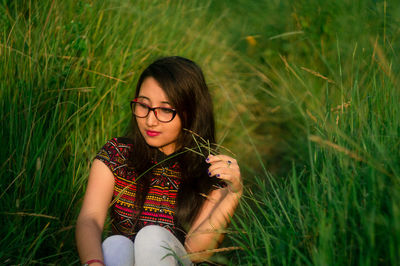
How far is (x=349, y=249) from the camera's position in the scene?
1433 millimetres

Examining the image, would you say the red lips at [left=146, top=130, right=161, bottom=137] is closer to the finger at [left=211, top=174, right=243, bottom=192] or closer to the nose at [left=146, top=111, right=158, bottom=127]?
the nose at [left=146, top=111, right=158, bottom=127]

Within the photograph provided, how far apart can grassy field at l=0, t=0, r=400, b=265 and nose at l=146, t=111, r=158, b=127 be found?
1.17ft

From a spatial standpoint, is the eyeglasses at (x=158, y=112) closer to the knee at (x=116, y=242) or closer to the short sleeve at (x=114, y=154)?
the short sleeve at (x=114, y=154)

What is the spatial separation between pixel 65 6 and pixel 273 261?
230cm

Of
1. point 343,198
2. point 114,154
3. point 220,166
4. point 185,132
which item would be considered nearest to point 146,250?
point 220,166

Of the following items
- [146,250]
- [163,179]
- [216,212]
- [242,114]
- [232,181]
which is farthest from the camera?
[242,114]

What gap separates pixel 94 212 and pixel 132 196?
247 mm

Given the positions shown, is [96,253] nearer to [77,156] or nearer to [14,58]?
[77,156]

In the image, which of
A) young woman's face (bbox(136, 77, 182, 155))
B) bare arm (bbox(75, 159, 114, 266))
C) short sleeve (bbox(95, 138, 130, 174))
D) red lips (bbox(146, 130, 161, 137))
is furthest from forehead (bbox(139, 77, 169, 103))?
bare arm (bbox(75, 159, 114, 266))

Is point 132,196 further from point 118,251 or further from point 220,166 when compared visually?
point 220,166

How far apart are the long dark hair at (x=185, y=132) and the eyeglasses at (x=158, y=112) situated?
5cm

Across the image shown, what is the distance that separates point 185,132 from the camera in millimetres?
2357

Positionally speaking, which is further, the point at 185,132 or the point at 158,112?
the point at 185,132

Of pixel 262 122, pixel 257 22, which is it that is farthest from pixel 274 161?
pixel 257 22
